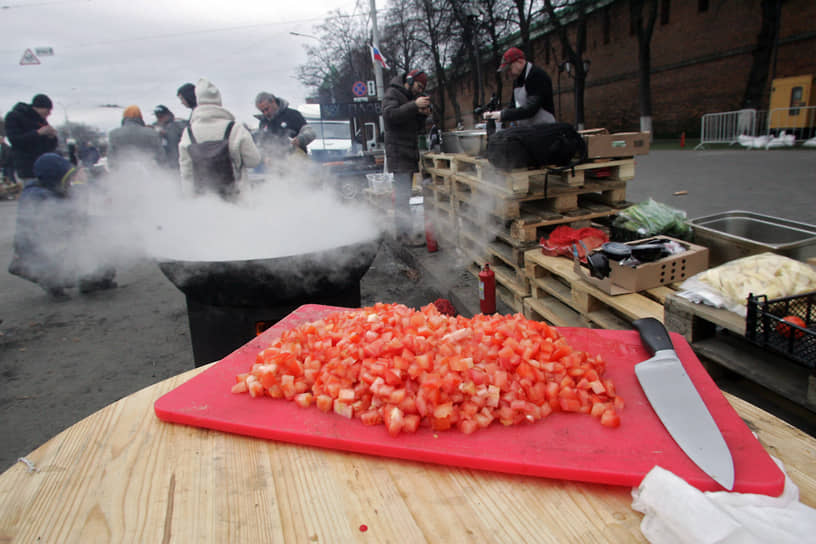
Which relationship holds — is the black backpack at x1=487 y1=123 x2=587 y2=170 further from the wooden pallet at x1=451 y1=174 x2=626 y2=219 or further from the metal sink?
the metal sink

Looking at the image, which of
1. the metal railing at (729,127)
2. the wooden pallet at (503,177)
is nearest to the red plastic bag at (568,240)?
the wooden pallet at (503,177)

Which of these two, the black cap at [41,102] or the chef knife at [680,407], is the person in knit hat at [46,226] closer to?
the black cap at [41,102]

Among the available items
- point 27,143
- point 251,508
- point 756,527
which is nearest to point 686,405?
point 756,527

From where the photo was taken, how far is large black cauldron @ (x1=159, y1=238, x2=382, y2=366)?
2.53m

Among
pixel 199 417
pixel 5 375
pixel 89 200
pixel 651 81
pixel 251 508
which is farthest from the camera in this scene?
pixel 651 81

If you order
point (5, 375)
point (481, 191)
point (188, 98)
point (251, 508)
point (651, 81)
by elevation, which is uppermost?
point (651, 81)

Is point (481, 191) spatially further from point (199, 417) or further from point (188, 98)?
point (188, 98)

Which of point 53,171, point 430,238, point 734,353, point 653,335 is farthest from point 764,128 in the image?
point 53,171

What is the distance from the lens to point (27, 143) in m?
6.56

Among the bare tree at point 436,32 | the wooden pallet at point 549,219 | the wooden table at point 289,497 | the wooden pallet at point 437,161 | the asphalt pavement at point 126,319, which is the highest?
the bare tree at point 436,32

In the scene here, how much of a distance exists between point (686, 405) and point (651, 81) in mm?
27749

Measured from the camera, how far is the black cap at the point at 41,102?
644cm

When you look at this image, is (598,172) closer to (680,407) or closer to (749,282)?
(749,282)

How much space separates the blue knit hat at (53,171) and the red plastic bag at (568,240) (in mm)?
6394
